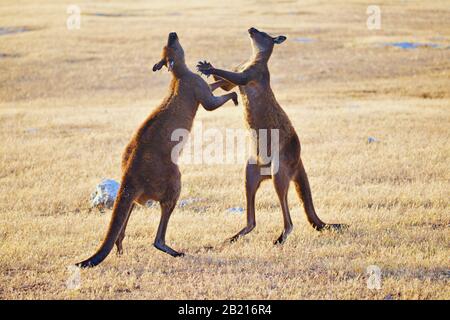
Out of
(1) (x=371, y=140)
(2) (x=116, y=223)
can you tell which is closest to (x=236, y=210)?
(2) (x=116, y=223)

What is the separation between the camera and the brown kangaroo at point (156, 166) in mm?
6383

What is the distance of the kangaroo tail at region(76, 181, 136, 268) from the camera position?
19.9ft

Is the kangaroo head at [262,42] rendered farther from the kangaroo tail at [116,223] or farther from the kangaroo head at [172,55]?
the kangaroo tail at [116,223]

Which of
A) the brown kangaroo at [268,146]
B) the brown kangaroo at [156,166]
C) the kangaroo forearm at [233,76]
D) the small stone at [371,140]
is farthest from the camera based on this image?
the small stone at [371,140]

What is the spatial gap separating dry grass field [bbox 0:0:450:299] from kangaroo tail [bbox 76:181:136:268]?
0.23m

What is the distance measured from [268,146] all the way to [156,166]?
1.48 m

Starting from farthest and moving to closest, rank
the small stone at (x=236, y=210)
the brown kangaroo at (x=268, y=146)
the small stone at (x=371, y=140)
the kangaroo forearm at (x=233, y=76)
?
the small stone at (x=371, y=140), the small stone at (x=236, y=210), the kangaroo forearm at (x=233, y=76), the brown kangaroo at (x=268, y=146)

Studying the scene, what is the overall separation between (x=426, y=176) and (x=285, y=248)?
4.34m

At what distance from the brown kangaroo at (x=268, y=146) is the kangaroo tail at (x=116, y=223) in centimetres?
157

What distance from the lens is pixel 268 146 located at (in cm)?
755

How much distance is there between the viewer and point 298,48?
31656 millimetres

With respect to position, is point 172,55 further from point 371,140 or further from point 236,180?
point 371,140

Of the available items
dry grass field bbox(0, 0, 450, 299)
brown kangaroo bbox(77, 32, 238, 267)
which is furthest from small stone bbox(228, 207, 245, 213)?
brown kangaroo bbox(77, 32, 238, 267)

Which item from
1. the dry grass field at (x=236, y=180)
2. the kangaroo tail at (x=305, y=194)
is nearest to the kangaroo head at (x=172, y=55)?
the kangaroo tail at (x=305, y=194)
